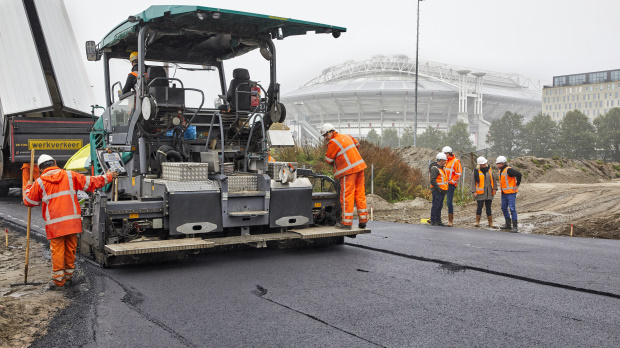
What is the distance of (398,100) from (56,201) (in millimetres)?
81552

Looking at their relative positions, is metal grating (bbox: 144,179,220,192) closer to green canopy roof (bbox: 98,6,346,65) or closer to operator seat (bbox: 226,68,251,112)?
operator seat (bbox: 226,68,251,112)

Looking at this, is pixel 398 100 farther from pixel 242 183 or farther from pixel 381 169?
pixel 242 183

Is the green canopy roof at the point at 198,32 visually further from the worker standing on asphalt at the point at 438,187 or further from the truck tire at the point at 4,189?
the truck tire at the point at 4,189

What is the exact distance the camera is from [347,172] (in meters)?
7.40

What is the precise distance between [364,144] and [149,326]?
14.8 metres

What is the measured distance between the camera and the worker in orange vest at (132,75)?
22.6ft

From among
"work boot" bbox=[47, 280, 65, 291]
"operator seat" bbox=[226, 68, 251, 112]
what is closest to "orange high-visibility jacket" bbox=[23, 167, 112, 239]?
"work boot" bbox=[47, 280, 65, 291]

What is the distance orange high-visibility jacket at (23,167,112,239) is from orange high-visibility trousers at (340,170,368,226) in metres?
3.27

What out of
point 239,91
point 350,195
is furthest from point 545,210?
point 239,91

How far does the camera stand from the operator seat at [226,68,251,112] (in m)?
7.24

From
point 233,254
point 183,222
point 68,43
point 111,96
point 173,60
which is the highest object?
point 68,43

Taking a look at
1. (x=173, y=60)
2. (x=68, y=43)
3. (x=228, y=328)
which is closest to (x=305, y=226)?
(x=173, y=60)

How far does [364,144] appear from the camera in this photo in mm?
18531

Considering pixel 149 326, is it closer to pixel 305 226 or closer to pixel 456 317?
pixel 456 317
